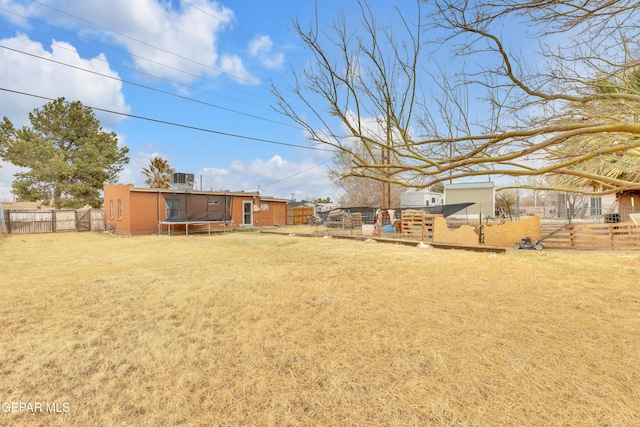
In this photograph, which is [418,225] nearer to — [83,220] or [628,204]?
[628,204]

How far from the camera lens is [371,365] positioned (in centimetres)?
248

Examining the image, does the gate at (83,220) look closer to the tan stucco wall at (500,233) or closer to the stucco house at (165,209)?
the stucco house at (165,209)

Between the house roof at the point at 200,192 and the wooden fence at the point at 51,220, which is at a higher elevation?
the house roof at the point at 200,192

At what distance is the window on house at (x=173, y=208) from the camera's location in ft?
49.1

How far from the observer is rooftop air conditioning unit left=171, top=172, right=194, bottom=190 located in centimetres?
1764

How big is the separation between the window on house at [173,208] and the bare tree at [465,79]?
1314 centimetres

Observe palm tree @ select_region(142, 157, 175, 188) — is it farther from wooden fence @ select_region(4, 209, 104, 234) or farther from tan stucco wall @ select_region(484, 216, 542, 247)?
tan stucco wall @ select_region(484, 216, 542, 247)

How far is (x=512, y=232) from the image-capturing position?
981 cm

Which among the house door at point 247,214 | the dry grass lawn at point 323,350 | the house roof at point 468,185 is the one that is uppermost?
the house roof at point 468,185

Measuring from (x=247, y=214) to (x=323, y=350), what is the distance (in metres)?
18.4

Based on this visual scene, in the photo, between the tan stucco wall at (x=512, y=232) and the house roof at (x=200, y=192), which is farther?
the house roof at (x=200, y=192)

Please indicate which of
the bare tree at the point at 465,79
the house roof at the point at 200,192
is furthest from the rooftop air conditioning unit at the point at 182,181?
the bare tree at the point at 465,79

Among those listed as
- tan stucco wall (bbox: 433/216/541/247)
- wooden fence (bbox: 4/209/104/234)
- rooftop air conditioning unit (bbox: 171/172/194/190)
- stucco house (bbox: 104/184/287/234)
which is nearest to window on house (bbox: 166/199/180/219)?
stucco house (bbox: 104/184/287/234)

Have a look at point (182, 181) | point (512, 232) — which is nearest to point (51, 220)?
point (182, 181)
